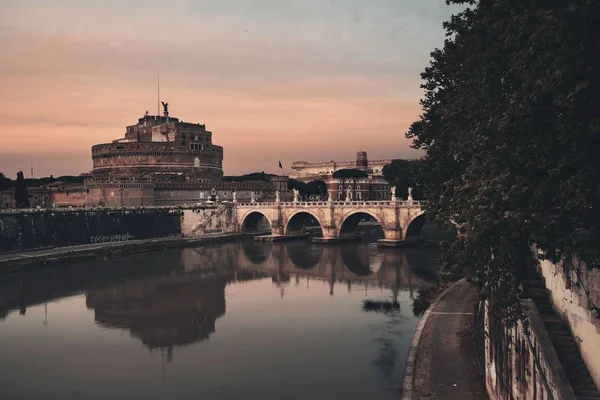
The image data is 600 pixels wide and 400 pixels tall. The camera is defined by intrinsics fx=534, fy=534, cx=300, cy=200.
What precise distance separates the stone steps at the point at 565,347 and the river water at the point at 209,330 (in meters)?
6.49

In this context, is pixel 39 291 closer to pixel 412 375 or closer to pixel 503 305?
pixel 412 375

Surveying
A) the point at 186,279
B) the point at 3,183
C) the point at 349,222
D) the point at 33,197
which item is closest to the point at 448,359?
the point at 186,279

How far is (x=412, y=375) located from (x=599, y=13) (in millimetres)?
10985

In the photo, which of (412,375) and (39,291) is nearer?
(412,375)

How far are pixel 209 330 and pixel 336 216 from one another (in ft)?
118

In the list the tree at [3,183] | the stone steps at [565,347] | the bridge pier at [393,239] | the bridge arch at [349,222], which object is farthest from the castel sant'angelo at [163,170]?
the stone steps at [565,347]

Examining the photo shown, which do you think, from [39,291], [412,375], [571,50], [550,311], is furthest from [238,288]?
[571,50]

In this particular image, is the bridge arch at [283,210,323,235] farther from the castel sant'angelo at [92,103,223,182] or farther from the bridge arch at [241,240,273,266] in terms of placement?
the castel sant'angelo at [92,103,223,182]

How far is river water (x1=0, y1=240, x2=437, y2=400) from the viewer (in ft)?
60.2

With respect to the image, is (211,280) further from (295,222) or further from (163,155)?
(163,155)

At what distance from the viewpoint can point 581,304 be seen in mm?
9625

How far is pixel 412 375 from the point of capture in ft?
50.4

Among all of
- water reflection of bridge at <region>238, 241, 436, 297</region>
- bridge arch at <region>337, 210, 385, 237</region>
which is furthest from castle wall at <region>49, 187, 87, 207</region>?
bridge arch at <region>337, 210, 385, 237</region>

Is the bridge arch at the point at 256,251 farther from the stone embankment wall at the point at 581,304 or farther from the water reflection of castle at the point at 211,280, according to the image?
the stone embankment wall at the point at 581,304
